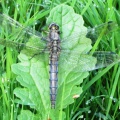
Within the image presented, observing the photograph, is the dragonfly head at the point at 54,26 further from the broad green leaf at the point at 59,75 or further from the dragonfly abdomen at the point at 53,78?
the dragonfly abdomen at the point at 53,78

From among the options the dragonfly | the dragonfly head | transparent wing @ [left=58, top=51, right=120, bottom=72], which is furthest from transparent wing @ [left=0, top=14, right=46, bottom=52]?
transparent wing @ [left=58, top=51, right=120, bottom=72]

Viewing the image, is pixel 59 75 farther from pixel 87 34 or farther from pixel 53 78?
pixel 87 34

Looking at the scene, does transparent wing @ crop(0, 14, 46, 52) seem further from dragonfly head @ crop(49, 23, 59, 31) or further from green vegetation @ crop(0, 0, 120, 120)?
dragonfly head @ crop(49, 23, 59, 31)

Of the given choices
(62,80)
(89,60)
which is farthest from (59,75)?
(89,60)

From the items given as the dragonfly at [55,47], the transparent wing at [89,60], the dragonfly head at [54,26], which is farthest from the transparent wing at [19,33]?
the transparent wing at [89,60]

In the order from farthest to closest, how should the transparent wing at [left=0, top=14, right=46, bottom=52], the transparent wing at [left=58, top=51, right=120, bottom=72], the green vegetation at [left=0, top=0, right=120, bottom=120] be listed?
the transparent wing at [left=0, top=14, right=46, bottom=52]
the transparent wing at [left=58, top=51, right=120, bottom=72]
the green vegetation at [left=0, top=0, right=120, bottom=120]

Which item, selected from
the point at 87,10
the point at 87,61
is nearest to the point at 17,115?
the point at 87,61
